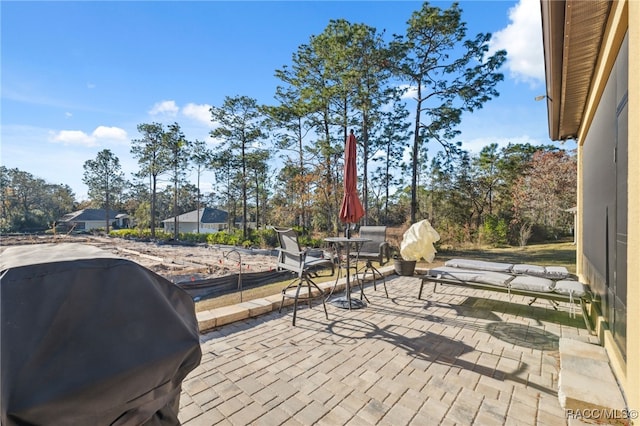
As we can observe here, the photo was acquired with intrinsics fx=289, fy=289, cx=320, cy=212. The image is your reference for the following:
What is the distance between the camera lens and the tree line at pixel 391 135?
11977 millimetres

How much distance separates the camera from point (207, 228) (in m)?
39.1

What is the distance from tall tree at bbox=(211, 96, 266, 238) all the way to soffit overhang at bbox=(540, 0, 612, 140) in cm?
2002

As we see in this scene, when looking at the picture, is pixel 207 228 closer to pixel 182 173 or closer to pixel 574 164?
pixel 182 173

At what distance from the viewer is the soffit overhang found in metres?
2.15

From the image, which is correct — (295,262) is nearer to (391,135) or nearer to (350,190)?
(350,190)

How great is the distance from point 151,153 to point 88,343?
3301 cm

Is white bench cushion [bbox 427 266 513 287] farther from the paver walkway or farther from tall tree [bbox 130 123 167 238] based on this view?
tall tree [bbox 130 123 167 238]

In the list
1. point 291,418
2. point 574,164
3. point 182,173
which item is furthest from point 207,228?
point 291,418

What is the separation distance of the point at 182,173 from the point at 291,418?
32.4 meters

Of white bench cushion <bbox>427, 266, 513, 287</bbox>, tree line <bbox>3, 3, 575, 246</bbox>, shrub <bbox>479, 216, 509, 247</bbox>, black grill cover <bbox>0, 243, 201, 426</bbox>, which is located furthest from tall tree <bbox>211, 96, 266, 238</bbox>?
black grill cover <bbox>0, 243, 201, 426</bbox>

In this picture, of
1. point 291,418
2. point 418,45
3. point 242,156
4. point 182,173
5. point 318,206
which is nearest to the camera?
point 291,418

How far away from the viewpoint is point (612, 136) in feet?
8.48

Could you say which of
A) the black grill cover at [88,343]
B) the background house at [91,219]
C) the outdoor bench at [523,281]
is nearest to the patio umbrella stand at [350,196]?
the outdoor bench at [523,281]

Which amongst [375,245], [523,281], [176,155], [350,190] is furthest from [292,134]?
[176,155]
